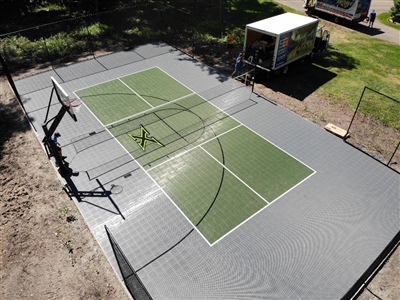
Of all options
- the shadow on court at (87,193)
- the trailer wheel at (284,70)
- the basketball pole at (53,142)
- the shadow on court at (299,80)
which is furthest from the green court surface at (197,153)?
the trailer wheel at (284,70)

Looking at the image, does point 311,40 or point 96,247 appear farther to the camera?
point 311,40

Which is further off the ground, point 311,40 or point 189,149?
point 311,40

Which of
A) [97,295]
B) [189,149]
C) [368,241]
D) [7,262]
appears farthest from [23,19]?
[368,241]

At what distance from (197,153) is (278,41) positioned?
34.9ft

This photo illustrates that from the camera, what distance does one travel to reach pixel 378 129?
1978 centimetres

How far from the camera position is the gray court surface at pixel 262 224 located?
1191 cm

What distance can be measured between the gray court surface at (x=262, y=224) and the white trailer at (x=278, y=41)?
19.4 ft

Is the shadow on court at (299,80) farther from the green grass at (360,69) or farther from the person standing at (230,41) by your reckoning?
the person standing at (230,41)

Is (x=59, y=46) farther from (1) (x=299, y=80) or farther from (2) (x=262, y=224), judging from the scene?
(2) (x=262, y=224)

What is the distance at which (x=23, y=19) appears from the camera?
3450 cm

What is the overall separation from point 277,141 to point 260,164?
7.84 feet

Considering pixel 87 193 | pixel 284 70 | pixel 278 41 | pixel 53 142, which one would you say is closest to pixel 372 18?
pixel 284 70

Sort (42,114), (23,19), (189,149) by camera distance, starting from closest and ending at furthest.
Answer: (189,149), (42,114), (23,19)

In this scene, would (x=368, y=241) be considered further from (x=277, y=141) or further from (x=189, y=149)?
(x=189, y=149)
